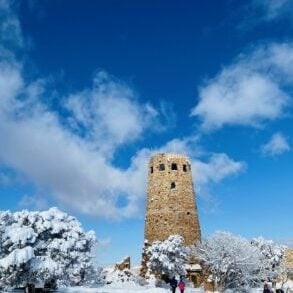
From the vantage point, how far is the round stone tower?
5219 cm

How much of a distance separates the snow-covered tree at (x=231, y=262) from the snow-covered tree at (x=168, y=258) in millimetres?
1921

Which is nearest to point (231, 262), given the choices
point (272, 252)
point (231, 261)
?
point (231, 261)

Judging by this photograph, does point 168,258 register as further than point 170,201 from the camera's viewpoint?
No

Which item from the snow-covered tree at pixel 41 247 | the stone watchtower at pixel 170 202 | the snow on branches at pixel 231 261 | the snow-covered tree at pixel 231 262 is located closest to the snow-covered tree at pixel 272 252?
the snow on branches at pixel 231 261

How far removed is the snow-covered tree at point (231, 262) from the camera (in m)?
43.7

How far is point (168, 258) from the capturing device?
46.8 meters

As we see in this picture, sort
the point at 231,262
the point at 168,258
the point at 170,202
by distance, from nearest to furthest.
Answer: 1. the point at 231,262
2. the point at 168,258
3. the point at 170,202

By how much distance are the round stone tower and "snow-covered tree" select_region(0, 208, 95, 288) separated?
1892cm

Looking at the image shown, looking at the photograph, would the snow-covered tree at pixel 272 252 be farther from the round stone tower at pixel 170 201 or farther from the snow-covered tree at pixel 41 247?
the snow-covered tree at pixel 41 247

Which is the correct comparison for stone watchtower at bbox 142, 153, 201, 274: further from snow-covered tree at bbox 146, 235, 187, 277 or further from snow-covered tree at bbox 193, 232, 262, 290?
snow-covered tree at bbox 193, 232, 262, 290

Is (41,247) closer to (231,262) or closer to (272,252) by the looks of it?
(231,262)

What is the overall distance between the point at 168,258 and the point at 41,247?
1927cm

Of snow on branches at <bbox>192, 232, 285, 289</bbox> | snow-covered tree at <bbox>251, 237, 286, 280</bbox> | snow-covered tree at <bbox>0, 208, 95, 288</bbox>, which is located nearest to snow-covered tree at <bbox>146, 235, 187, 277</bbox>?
snow on branches at <bbox>192, 232, 285, 289</bbox>

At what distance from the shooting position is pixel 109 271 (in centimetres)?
5666
